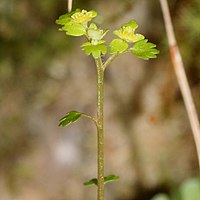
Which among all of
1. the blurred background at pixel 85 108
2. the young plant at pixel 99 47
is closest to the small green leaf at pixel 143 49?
the young plant at pixel 99 47

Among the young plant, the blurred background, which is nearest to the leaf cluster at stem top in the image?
the young plant

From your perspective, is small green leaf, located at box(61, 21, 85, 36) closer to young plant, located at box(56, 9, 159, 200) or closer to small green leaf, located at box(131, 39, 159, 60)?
young plant, located at box(56, 9, 159, 200)

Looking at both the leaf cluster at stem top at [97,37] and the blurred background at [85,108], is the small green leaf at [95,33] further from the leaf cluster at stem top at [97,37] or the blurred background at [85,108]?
the blurred background at [85,108]

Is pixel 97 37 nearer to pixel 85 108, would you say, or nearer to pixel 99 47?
pixel 99 47

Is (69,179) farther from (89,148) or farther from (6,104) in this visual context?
(6,104)

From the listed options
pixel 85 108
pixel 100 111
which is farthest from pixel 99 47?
pixel 85 108

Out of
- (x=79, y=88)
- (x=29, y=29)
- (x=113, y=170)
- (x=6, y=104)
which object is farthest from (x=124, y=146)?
(x=29, y=29)

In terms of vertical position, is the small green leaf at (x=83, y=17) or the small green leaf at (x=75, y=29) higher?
the small green leaf at (x=83, y=17)
